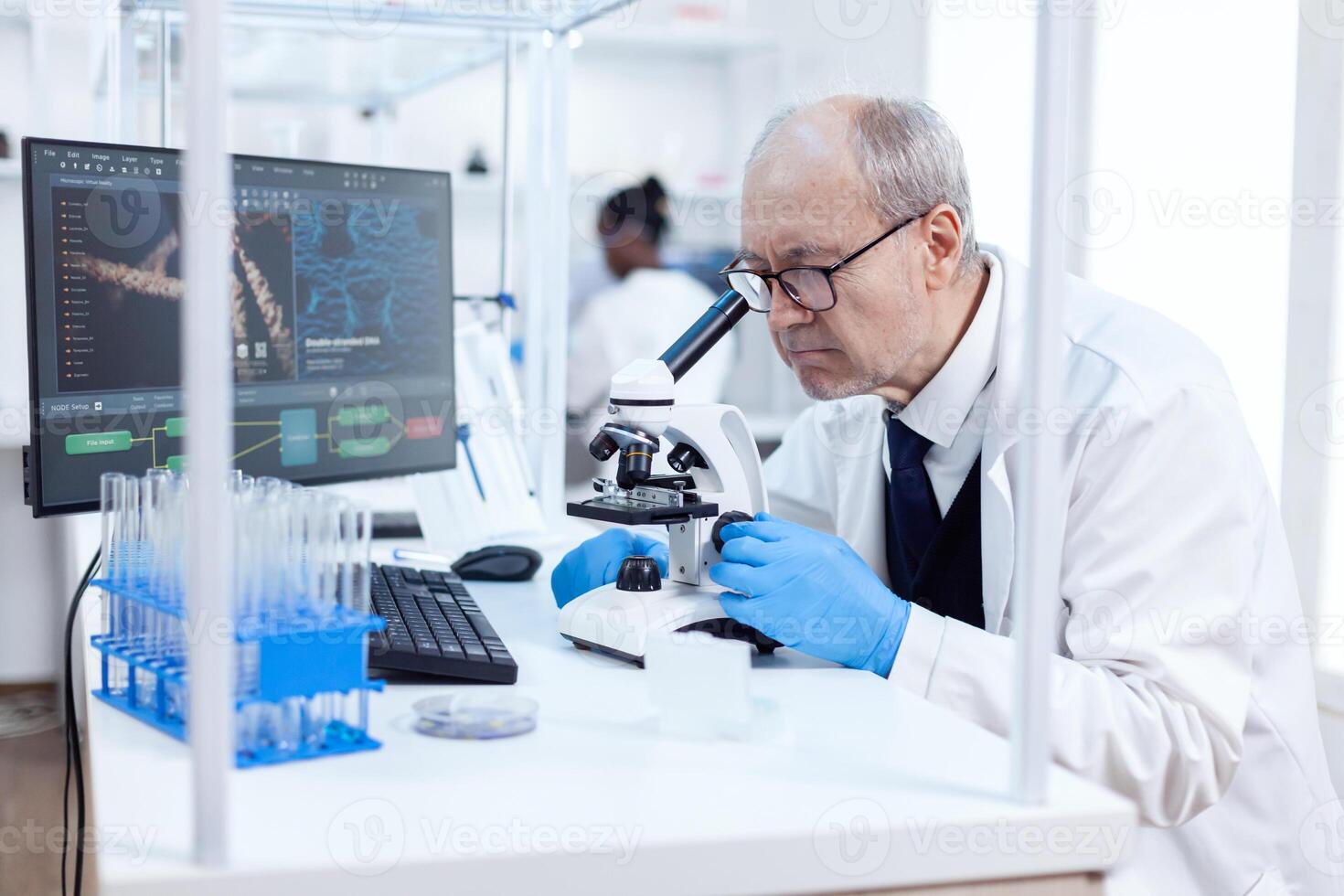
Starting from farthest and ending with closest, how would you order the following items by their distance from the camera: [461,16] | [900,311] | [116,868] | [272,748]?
[461,16] → [900,311] → [272,748] → [116,868]

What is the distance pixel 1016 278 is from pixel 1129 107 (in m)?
1.58

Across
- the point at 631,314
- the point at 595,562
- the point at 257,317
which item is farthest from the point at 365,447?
the point at 631,314

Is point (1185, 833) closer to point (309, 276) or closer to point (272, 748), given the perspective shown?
point (272, 748)

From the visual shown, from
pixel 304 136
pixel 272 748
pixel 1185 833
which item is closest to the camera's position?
pixel 272 748

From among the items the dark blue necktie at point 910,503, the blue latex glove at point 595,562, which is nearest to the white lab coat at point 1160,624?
the dark blue necktie at point 910,503

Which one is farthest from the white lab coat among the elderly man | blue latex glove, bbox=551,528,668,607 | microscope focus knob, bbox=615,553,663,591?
blue latex glove, bbox=551,528,668,607

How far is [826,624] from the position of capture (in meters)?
1.17

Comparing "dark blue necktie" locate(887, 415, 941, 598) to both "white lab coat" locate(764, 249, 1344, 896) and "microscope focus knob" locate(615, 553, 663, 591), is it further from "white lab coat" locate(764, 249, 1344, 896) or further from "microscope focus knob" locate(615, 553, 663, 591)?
"microscope focus knob" locate(615, 553, 663, 591)

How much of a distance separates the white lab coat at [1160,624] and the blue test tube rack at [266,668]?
528 mm

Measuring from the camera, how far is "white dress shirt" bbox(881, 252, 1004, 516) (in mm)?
1489

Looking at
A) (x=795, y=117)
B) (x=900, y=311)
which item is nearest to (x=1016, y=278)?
(x=900, y=311)

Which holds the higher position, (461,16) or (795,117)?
(461,16)

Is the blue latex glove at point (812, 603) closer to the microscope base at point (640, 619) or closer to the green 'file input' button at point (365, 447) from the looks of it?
the microscope base at point (640, 619)

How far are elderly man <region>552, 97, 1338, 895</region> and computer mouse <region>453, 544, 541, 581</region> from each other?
0.15 m
